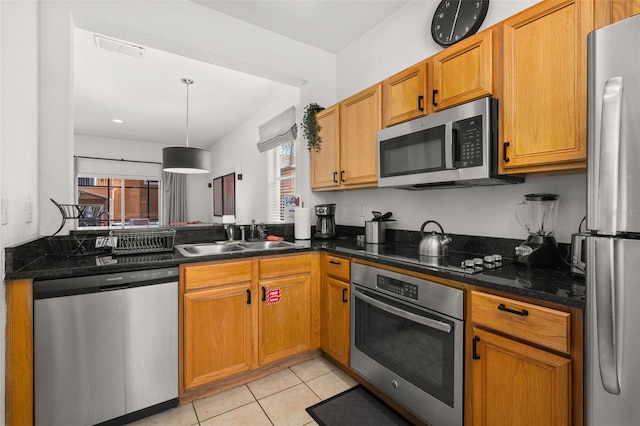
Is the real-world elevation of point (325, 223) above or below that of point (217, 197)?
below

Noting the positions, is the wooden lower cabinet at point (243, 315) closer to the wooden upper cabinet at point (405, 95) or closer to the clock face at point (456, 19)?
the wooden upper cabinet at point (405, 95)

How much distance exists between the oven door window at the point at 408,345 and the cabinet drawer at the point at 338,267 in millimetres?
167

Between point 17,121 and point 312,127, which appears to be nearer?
point 17,121

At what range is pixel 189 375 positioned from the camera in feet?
6.08

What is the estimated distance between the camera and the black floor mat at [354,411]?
1.71 m

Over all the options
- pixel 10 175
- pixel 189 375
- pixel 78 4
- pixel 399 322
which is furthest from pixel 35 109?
pixel 399 322

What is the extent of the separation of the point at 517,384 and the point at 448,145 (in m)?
1.16

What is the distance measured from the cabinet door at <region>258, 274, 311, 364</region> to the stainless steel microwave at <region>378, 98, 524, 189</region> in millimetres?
991

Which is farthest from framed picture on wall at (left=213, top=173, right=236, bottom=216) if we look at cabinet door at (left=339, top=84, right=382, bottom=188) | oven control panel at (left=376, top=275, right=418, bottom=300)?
oven control panel at (left=376, top=275, right=418, bottom=300)

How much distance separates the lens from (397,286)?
1714 millimetres

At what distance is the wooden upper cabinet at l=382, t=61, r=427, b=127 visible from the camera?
6.32 feet

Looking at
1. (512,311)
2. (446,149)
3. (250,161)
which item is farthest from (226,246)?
(250,161)

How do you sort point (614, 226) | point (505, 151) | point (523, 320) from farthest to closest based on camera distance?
point (505, 151) < point (523, 320) < point (614, 226)

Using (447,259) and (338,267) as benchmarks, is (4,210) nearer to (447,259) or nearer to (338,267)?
(338,267)
